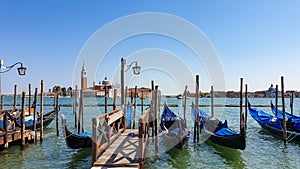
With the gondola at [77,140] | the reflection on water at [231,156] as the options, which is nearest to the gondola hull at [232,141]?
the reflection on water at [231,156]

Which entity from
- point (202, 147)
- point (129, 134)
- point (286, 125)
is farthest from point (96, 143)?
point (286, 125)

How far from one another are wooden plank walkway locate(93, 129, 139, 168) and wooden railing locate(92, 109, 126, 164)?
12cm

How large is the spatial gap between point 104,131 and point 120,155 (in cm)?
89

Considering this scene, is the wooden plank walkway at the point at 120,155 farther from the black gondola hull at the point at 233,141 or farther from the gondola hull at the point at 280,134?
the gondola hull at the point at 280,134

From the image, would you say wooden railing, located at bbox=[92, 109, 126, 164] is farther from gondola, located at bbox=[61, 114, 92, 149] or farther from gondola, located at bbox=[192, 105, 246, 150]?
gondola, located at bbox=[192, 105, 246, 150]

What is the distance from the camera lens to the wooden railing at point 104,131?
4.18 m

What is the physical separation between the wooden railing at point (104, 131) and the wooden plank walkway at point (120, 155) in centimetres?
12

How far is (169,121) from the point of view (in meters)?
10.6

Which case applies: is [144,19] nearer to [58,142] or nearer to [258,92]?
[58,142]

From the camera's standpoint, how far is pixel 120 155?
4684 millimetres

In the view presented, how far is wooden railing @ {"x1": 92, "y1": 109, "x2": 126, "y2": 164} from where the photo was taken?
13.7ft

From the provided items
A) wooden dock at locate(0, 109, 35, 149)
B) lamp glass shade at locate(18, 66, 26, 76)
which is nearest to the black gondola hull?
wooden dock at locate(0, 109, 35, 149)

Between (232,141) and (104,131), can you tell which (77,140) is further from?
(232,141)

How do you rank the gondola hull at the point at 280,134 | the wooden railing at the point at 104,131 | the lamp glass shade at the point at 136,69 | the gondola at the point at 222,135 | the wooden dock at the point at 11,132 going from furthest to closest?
the gondola hull at the point at 280,134 → the lamp glass shade at the point at 136,69 → the wooden dock at the point at 11,132 → the gondola at the point at 222,135 → the wooden railing at the point at 104,131
